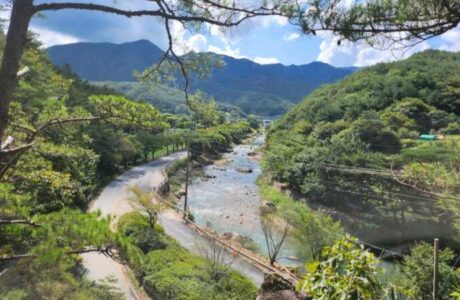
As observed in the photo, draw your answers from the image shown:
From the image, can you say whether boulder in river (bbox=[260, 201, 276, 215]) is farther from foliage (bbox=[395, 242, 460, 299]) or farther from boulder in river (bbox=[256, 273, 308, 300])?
boulder in river (bbox=[256, 273, 308, 300])

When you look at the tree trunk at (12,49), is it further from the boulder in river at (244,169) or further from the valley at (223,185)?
the boulder in river at (244,169)

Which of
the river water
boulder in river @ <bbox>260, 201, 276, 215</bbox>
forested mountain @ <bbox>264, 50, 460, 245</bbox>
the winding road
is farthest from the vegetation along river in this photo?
forested mountain @ <bbox>264, 50, 460, 245</bbox>

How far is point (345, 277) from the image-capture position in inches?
112

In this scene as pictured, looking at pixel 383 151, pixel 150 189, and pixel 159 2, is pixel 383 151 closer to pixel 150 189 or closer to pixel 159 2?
pixel 150 189

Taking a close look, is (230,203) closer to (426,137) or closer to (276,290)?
(426,137)

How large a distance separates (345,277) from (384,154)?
33.2 meters

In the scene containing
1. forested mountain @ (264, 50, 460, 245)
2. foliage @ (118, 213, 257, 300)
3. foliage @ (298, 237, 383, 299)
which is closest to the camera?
foliage @ (298, 237, 383, 299)

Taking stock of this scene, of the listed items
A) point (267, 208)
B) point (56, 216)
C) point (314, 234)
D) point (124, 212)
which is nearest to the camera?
point (56, 216)

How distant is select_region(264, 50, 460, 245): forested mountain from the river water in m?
→ 4.20

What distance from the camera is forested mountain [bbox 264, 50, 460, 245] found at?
2473cm

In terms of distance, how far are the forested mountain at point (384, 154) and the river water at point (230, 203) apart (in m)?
4.20

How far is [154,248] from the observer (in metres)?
18.6

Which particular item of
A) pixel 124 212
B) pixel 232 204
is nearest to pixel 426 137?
pixel 232 204

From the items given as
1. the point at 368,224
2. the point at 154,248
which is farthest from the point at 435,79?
the point at 154,248
